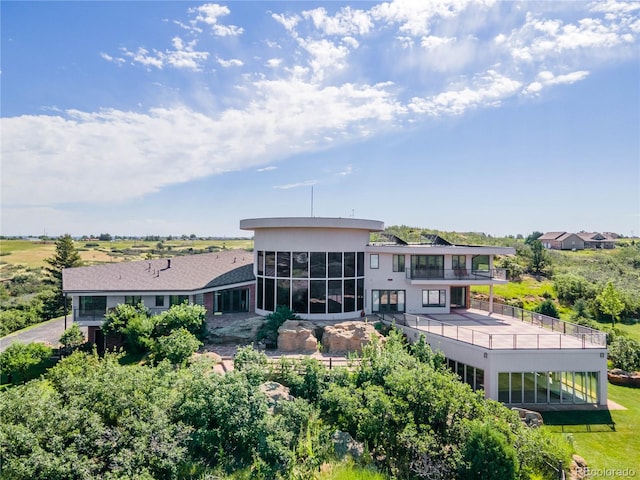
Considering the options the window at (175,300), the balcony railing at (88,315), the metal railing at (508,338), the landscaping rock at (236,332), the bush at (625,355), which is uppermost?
the window at (175,300)

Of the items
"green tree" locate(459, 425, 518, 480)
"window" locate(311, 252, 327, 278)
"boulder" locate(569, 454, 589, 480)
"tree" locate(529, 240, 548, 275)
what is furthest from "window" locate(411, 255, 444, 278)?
"tree" locate(529, 240, 548, 275)

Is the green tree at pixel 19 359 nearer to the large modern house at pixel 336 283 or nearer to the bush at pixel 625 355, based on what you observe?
the large modern house at pixel 336 283

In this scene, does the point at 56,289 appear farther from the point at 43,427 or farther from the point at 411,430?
the point at 411,430

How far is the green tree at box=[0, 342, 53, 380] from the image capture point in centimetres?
2053

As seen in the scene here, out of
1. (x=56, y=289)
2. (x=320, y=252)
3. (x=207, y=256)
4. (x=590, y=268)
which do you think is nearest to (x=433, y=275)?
(x=320, y=252)

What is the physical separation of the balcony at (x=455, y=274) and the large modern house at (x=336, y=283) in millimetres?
72

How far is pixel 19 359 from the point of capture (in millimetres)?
20688

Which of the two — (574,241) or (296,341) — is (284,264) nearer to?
(296,341)

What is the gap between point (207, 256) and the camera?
34.2 meters

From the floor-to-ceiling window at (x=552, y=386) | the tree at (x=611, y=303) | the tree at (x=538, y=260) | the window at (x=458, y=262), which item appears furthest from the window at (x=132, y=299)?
the tree at (x=538, y=260)

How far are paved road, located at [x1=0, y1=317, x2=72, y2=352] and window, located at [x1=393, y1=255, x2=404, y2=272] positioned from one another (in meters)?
26.9

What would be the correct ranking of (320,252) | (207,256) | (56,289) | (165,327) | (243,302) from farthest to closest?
(56,289), (207,256), (243,302), (320,252), (165,327)

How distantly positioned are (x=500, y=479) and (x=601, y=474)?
5067 millimetres

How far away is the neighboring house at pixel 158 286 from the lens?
2362cm
